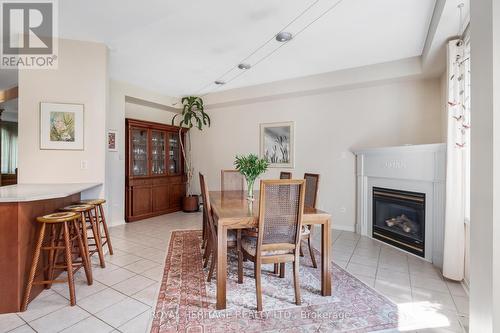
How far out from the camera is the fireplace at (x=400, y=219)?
10.1 feet

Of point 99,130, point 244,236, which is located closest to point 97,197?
point 99,130

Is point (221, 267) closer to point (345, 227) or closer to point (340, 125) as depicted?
point (345, 227)

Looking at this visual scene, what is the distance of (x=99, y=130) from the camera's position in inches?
122

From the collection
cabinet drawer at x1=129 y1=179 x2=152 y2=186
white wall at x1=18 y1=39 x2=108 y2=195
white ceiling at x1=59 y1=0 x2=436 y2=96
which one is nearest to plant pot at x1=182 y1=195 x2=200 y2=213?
cabinet drawer at x1=129 y1=179 x2=152 y2=186

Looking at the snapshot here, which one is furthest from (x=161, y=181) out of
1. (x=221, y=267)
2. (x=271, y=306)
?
(x=271, y=306)

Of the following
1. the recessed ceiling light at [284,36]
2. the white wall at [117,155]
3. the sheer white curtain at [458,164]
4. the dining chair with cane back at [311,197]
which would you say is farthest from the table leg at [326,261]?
the white wall at [117,155]

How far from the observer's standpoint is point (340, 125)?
4328 mm

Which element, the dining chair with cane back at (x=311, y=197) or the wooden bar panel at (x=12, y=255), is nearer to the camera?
the wooden bar panel at (x=12, y=255)

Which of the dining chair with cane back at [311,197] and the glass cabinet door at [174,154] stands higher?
the glass cabinet door at [174,154]

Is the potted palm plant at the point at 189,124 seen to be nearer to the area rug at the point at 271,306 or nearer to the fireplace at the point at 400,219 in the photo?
the area rug at the point at 271,306

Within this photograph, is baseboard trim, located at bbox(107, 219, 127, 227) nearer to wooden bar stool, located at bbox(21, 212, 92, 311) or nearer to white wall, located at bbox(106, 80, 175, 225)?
white wall, located at bbox(106, 80, 175, 225)

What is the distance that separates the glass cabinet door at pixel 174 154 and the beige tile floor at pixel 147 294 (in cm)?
250

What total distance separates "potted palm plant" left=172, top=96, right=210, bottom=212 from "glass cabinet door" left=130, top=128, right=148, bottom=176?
2.81 feet

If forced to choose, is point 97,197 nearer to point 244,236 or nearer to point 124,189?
point 124,189
